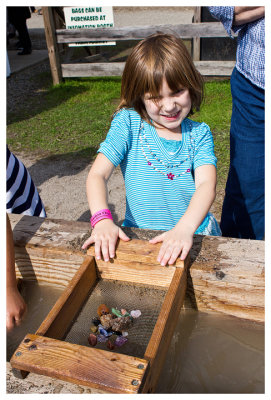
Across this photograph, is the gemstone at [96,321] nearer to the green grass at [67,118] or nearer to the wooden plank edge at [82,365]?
the wooden plank edge at [82,365]

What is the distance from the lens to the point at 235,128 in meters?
2.11

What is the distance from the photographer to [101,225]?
140 cm

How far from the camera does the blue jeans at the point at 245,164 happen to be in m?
1.99

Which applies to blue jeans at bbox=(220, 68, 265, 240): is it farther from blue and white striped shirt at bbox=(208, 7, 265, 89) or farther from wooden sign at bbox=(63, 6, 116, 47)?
wooden sign at bbox=(63, 6, 116, 47)

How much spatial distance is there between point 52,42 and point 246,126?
5.13m

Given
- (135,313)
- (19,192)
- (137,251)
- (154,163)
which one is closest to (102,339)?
(135,313)

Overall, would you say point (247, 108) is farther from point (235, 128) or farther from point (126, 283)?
point (126, 283)

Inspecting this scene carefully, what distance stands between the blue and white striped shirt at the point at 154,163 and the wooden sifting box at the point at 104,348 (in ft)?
1.80

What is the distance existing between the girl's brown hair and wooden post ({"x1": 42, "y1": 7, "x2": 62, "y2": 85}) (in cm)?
505

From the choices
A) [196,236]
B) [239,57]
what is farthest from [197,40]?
[196,236]

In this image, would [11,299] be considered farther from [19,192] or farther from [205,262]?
[19,192]
